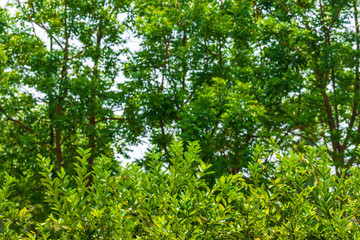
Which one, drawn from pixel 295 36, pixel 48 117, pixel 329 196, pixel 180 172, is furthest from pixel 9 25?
pixel 329 196

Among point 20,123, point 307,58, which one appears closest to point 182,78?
point 307,58

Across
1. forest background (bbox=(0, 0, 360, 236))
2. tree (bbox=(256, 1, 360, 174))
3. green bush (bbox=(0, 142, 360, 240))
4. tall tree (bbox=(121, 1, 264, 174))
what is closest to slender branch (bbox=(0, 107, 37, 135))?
forest background (bbox=(0, 0, 360, 236))

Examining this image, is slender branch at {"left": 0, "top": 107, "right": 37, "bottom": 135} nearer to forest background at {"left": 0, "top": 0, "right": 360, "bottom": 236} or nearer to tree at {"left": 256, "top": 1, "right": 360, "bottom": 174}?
forest background at {"left": 0, "top": 0, "right": 360, "bottom": 236}

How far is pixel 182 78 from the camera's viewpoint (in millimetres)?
12906

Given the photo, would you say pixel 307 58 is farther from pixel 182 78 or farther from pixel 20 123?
pixel 20 123

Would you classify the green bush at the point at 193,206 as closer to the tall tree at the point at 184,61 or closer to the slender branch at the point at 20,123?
the tall tree at the point at 184,61

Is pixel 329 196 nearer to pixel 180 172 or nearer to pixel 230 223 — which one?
pixel 230 223

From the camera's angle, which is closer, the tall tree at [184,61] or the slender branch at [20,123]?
the tall tree at [184,61]

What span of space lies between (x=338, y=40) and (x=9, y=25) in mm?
11887

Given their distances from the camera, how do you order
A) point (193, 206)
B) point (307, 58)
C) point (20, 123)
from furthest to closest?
point (20, 123)
point (307, 58)
point (193, 206)

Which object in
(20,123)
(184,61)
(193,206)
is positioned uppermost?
(184,61)

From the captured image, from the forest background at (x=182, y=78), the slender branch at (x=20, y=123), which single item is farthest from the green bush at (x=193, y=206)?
the slender branch at (x=20, y=123)

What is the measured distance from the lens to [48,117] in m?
14.1

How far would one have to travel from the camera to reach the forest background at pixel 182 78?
35.8ft
